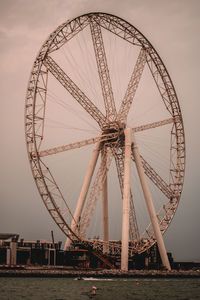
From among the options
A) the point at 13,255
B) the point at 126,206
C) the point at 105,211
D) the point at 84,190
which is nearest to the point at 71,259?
the point at 105,211

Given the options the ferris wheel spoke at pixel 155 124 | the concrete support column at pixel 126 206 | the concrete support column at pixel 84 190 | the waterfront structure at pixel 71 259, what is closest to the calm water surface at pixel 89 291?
the concrete support column at pixel 126 206

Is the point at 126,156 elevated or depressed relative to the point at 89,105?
depressed

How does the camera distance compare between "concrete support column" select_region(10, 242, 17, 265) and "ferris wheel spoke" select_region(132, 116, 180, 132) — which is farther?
"concrete support column" select_region(10, 242, 17, 265)

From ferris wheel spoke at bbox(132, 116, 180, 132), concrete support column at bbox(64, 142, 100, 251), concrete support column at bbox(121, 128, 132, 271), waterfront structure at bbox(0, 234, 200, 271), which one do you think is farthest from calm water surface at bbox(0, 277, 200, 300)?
ferris wheel spoke at bbox(132, 116, 180, 132)

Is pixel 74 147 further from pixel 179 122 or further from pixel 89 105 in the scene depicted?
pixel 179 122

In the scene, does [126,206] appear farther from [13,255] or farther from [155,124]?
[13,255]

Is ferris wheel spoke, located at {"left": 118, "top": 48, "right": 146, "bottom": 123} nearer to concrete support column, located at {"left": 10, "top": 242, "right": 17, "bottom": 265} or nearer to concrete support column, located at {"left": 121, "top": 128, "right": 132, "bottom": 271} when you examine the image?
concrete support column, located at {"left": 121, "top": 128, "right": 132, "bottom": 271}

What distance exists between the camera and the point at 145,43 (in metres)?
58.1

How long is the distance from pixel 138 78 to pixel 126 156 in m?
11.7

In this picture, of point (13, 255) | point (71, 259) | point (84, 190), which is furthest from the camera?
point (13, 255)

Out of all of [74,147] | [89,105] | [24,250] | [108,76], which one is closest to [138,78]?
[108,76]

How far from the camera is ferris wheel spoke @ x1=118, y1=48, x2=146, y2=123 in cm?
5549

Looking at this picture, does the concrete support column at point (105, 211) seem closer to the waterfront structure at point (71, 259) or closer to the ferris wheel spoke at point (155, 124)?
the waterfront structure at point (71, 259)

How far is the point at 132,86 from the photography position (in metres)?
57.0
